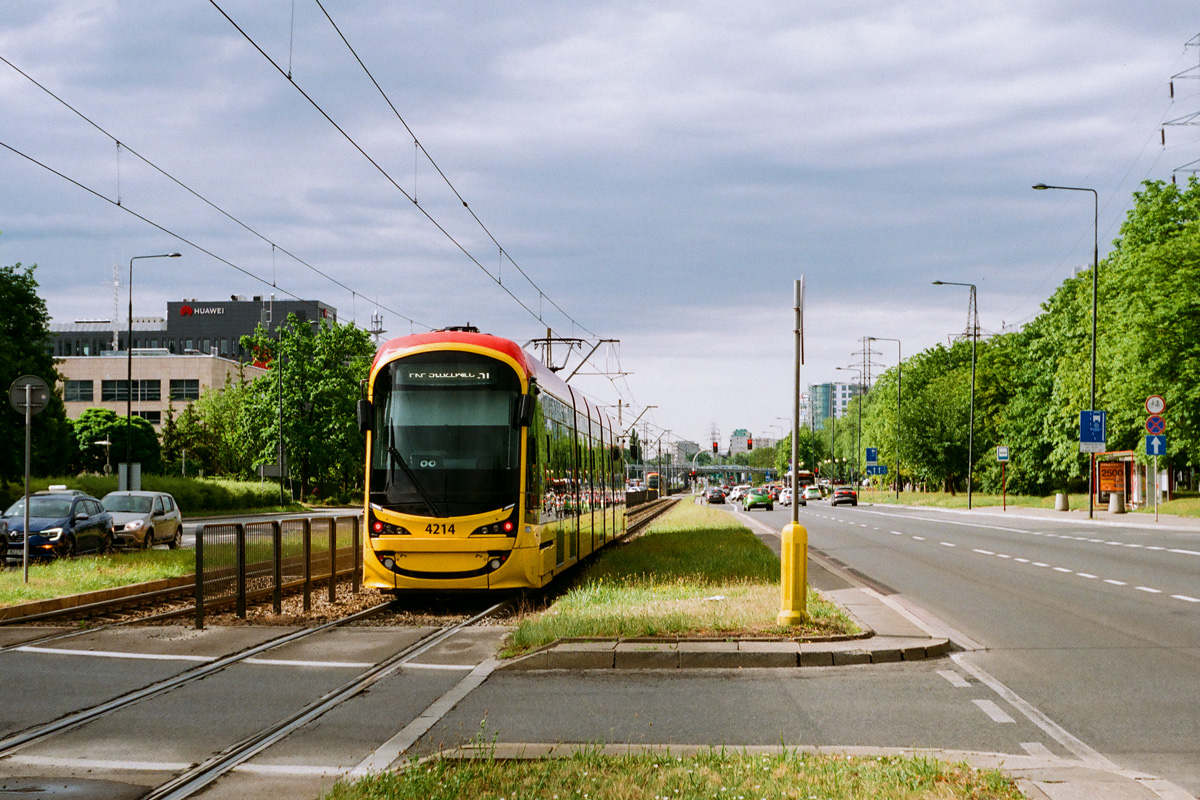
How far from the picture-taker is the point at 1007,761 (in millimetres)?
6660

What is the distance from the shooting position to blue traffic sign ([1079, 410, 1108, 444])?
45.8 meters

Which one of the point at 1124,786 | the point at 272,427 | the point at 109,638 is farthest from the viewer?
the point at 272,427

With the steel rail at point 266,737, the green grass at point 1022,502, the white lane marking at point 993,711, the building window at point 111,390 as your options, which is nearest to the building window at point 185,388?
the building window at point 111,390

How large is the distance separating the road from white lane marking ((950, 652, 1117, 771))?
0.24ft

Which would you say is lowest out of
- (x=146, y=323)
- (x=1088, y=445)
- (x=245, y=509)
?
(x=245, y=509)

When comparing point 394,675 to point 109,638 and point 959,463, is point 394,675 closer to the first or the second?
point 109,638

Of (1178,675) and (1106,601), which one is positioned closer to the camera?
(1178,675)

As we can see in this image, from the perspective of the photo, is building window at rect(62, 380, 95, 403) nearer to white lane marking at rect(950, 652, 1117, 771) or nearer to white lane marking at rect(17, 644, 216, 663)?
white lane marking at rect(17, 644, 216, 663)

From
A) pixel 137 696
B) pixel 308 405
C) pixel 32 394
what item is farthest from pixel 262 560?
pixel 308 405

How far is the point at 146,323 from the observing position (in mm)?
165250

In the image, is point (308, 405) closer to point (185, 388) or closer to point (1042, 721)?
point (185, 388)

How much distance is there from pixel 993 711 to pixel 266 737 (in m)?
5.00

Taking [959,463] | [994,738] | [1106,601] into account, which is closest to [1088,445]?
[1106,601]

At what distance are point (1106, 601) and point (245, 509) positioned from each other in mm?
55201
